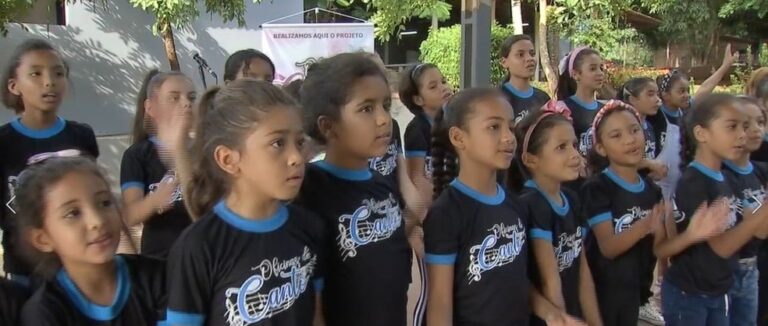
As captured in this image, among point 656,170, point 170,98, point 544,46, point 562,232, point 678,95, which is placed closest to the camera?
point 562,232

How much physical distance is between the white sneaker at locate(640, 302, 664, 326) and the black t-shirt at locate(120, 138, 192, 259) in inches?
106

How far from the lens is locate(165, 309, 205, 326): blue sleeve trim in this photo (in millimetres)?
1692

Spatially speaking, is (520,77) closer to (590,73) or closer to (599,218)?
(590,73)

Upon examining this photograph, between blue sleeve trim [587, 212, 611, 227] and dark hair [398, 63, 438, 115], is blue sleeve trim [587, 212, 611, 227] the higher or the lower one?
the lower one

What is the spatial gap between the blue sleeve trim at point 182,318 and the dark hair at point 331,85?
67 cm

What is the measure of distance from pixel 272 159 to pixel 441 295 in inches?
27.7

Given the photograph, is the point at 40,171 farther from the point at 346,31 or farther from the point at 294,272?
the point at 346,31

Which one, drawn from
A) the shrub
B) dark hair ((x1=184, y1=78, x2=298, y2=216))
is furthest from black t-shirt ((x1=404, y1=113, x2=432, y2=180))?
the shrub

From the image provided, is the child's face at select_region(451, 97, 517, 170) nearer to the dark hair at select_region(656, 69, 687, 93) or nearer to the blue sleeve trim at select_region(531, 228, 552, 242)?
the blue sleeve trim at select_region(531, 228, 552, 242)

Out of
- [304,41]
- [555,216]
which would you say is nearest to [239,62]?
[555,216]

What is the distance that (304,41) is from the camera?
8125mm

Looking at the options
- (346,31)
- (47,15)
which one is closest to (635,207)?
(346,31)

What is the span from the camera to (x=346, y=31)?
8.25 m

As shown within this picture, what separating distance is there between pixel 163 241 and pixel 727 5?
19.1 meters
